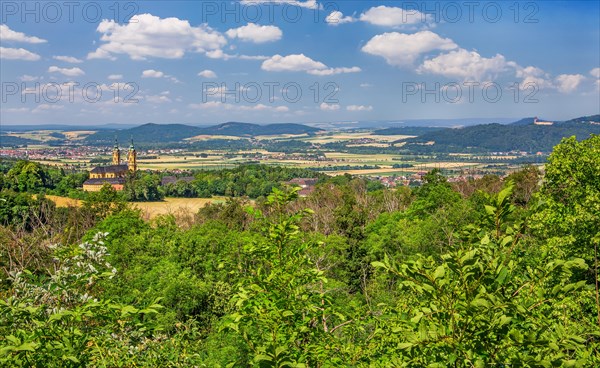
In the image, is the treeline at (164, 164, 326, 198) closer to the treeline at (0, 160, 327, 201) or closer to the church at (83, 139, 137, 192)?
the treeline at (0, 160, 327, 201)

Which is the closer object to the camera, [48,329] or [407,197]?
[48,329]

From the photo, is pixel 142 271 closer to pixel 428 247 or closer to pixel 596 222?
pixel 428 247

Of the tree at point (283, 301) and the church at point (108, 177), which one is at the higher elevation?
the tree at point (283, 301)

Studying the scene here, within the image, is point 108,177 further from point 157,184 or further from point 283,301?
point 283,301

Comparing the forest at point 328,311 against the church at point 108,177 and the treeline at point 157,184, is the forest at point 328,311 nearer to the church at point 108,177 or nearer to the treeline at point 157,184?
the treeline at point 157,184

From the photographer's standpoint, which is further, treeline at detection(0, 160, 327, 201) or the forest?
treeline at detection(0, 160, 327, 201)

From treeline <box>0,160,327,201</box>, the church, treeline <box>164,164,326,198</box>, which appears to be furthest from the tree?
the church

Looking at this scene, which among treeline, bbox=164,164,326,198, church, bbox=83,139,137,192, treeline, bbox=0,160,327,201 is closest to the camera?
treeline, bbox=0,160,327,201

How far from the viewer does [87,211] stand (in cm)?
4141

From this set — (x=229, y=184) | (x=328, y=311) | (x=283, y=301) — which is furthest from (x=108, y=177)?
(x=283, y=301)

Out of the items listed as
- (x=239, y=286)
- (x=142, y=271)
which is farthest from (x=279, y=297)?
(x=142, y=271)

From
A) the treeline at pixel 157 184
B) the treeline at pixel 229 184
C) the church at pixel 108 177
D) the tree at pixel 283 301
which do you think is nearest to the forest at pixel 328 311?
the tree at pixel 283 301

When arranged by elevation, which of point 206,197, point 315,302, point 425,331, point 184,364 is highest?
point 425,331

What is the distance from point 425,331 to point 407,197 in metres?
52.8
